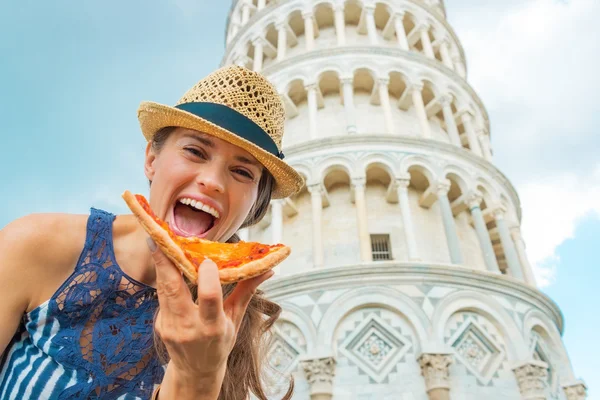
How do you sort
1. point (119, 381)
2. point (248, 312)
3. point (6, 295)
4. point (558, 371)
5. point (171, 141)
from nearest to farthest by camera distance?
point (6, 295) → point (119, 381) → point (171, 141) → point (248, 312) → point (558, 371)

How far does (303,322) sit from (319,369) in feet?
3.80

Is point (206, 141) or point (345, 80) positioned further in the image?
point (345, 80)

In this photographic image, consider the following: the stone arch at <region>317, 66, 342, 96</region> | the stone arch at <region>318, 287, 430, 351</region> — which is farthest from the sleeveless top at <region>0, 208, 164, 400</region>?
the stone arch at <region>317, 66, 342, 96</region>

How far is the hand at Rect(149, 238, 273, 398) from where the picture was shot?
1133 mm

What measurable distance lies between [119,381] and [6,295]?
0.49 metres

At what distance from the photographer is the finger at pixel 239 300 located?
1300 mm

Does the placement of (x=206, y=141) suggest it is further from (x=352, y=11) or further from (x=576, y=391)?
(x=352, y=11)

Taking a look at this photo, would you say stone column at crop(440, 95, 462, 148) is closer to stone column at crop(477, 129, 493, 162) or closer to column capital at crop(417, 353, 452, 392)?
stone column at crop(477, 129, 493, 162)

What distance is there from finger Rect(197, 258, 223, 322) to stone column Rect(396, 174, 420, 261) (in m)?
10.6

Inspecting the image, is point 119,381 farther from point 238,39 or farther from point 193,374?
point 238,39

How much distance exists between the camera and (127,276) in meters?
1.74

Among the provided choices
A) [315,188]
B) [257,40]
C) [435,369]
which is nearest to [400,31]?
[257,40]

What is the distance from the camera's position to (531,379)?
32.4ft

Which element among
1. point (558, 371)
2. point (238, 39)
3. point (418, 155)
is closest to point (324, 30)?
point (238, 39)
